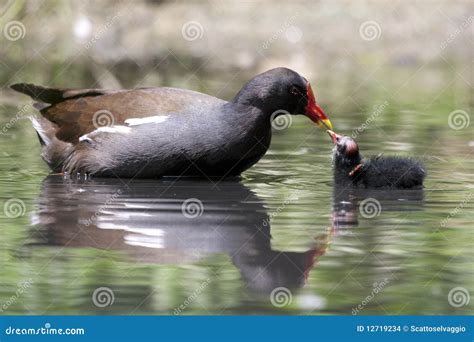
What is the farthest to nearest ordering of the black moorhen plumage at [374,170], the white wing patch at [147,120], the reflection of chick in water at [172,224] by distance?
the white wing patch at [147,120], the black moorhen plumage at [374,170], the reflection of chick in water at [172,224]

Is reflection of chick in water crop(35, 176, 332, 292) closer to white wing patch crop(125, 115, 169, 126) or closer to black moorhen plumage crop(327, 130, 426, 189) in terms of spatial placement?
white wing patch crop(125, 115, 169, 126)

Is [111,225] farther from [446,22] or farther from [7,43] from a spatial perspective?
[446,22]

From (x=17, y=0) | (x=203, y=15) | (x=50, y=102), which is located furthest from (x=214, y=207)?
(x=203, y=15)

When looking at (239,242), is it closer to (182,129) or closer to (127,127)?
(182,129)

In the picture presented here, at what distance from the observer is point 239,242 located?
8.41 meters

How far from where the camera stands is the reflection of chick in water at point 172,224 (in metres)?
7.84

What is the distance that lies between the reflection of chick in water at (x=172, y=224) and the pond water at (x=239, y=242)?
2cm

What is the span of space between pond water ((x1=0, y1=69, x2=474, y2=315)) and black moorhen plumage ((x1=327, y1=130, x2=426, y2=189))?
150mm

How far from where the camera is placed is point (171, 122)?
1082cm

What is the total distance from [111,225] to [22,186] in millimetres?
2165

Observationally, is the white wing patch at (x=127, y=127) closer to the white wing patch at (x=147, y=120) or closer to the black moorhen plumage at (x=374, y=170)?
the white wing patch at (x=147, y=120)

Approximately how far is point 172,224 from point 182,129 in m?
1.95

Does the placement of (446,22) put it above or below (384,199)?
above

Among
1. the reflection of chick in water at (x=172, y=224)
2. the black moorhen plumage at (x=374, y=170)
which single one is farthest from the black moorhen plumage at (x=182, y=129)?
the black moorhen plumage at (x=374, y=170)
